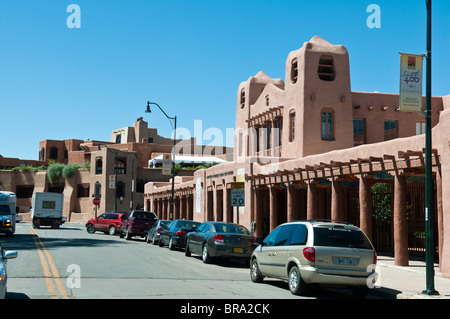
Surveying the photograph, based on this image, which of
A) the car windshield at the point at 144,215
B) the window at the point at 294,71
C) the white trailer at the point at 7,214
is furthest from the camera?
the car windshield at the point at 144,215

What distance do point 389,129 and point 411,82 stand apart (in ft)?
72.4

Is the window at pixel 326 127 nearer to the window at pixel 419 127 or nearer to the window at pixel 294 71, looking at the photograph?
the window at pixel 294 71

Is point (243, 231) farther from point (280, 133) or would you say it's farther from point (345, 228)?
point (280, 133)

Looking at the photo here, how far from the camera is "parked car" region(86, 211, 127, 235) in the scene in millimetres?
41812

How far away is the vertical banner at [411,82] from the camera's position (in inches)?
509

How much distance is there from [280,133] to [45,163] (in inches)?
2953

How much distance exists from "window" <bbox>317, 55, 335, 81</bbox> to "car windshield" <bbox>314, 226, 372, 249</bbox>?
71.4ft

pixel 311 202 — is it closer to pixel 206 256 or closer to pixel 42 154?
pixel 206 256

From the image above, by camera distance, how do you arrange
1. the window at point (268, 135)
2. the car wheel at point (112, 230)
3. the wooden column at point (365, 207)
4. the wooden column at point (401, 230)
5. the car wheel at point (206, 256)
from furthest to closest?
the car wheel at point (112, 230), the window at point (268, 135), the wooden column at point (365, 207), the car wheel at point (206, 256), the wooden column at point (401, 230)

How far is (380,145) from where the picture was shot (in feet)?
64.1

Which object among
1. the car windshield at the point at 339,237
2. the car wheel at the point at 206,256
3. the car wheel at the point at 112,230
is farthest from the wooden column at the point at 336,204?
the car wheel at the point at 112,230

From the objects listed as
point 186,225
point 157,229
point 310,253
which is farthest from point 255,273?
point 157,229

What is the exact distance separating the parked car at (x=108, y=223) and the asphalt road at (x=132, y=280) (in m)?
21.0

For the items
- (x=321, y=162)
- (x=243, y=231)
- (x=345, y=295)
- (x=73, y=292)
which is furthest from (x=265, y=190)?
(x=73, y=292)
